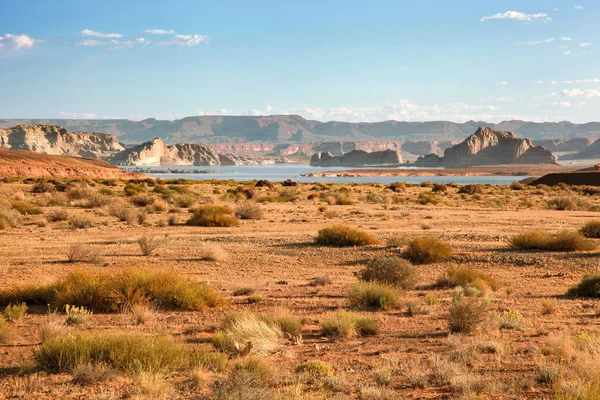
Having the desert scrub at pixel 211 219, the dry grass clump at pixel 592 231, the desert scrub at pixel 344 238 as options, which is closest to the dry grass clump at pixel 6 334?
the desert scrub at pixel 344 238

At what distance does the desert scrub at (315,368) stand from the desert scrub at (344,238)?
10928 mm

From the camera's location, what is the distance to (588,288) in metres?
11.0

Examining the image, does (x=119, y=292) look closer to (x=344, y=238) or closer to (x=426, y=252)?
(x=426, y=252)

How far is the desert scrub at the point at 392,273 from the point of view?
37.9 feet

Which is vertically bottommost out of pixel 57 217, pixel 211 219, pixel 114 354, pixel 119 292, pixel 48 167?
pixel 57 217

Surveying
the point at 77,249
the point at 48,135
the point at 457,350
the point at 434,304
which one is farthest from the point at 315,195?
the point at 48,135

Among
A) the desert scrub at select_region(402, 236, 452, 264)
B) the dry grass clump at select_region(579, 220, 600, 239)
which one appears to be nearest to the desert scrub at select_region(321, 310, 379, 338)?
the desert scrub at select_region(402, 236, 452, 264)

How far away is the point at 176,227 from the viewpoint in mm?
22344

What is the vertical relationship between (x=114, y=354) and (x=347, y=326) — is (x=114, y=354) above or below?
above

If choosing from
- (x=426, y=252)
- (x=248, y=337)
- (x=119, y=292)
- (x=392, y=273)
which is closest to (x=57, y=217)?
(x=119, y=292)

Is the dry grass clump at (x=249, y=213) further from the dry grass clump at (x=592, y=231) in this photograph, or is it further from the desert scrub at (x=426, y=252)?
the dry grass clump at (x=592, y=231)

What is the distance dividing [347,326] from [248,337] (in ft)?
5.16

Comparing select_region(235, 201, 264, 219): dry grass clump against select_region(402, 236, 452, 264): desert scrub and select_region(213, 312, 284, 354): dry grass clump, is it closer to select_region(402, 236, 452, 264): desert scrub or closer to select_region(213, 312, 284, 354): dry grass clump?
select_region(402, 236, 452, 264): desert scrub

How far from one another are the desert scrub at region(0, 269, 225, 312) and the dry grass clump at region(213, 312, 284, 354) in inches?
80.0
